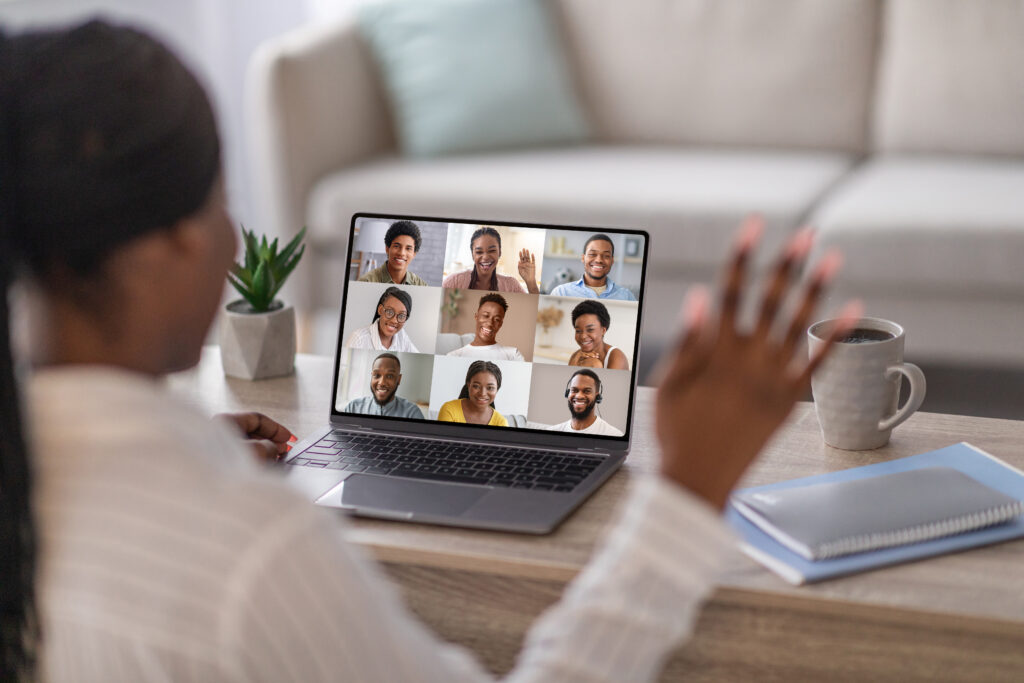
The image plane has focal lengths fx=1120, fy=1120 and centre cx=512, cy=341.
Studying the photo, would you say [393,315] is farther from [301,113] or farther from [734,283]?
[301,113]

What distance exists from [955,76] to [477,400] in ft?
6.18

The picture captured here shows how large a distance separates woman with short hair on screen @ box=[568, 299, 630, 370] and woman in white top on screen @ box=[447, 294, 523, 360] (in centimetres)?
6

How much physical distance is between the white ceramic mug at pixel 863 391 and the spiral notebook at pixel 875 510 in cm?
11

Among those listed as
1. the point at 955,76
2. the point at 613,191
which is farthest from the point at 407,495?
the point at 955,76

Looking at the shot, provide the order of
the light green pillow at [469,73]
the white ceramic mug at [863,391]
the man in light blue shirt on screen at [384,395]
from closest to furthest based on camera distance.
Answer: the white ceramic mug at [863,391] → the man in light blue shirt on screen at [384,395] → the light green pillow at [469,73]

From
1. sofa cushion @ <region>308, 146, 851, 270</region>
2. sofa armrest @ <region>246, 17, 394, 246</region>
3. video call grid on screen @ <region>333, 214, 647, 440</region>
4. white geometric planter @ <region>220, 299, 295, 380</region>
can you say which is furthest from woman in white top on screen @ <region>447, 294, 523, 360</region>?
sofa armrest @ <region>246, 17, 394, 246</region>

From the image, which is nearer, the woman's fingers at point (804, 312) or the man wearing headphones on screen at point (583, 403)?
the woman's fingers at point (804, 312)

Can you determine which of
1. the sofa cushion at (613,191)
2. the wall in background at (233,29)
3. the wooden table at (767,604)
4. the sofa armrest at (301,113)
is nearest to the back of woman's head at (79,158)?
the wooden table at (767,604)

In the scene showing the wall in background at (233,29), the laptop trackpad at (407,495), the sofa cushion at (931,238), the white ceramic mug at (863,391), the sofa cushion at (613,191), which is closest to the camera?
→ the laptop trackpad at (407,495)

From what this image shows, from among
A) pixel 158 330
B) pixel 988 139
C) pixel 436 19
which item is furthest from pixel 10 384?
pixel 988 139

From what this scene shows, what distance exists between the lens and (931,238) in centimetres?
215

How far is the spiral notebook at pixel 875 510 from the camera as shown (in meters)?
0.88

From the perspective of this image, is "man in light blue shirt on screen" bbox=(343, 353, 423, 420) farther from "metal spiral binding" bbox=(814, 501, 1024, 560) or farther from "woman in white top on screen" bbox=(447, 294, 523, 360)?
"metal spiral binding" bbox=(814, 501, 1024, 560)

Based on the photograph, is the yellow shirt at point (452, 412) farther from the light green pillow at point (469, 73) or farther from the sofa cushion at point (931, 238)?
the light green pillow at point (469, 73)
